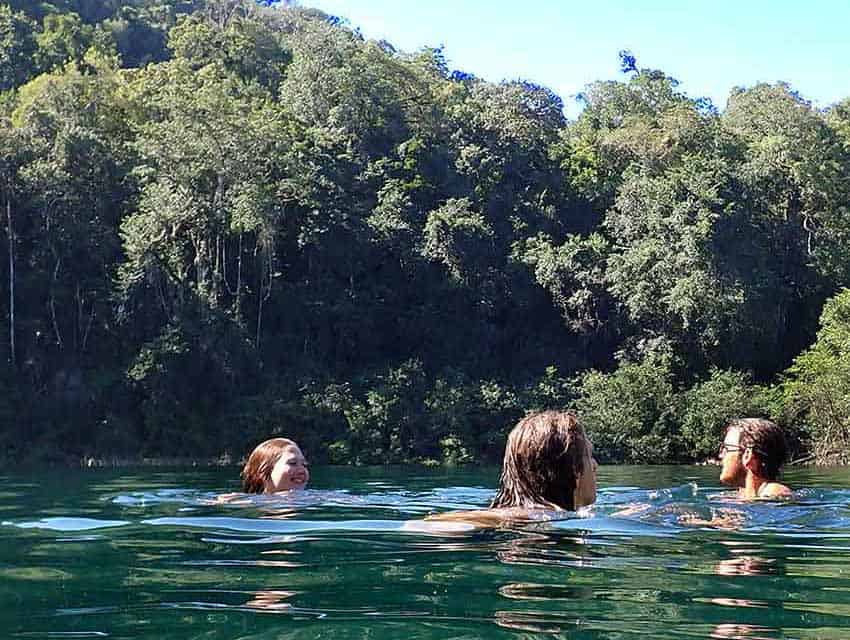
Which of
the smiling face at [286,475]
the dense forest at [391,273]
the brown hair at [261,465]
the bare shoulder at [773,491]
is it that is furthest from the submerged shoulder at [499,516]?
the dense forest at [391,273]

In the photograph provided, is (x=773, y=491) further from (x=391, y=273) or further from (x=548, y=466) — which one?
(x=391, y=273)

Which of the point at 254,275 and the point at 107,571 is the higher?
the point at 254,275

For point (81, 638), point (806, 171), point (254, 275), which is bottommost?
point (81, 638)

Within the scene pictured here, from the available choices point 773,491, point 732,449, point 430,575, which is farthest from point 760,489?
point 430,575

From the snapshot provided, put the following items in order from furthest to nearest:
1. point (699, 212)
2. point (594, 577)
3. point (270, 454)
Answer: point (699, 212)
point (270, 454)
point (594, 577)

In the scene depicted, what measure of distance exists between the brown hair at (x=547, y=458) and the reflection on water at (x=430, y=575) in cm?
20

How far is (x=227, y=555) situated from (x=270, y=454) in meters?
2.80

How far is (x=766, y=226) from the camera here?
3444 centimetres

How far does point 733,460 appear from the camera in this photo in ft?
24.2

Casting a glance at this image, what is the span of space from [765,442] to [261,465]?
312 centimetres

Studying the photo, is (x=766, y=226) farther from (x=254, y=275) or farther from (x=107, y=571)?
(x=107, y=571)

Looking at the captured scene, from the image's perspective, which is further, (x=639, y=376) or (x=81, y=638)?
(x=639, y=376)

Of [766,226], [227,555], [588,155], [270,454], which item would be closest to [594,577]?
[227,555]

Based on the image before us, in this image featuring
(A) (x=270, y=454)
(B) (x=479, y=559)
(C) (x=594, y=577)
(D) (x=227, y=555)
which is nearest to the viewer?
(C) (x=594, y=577)
